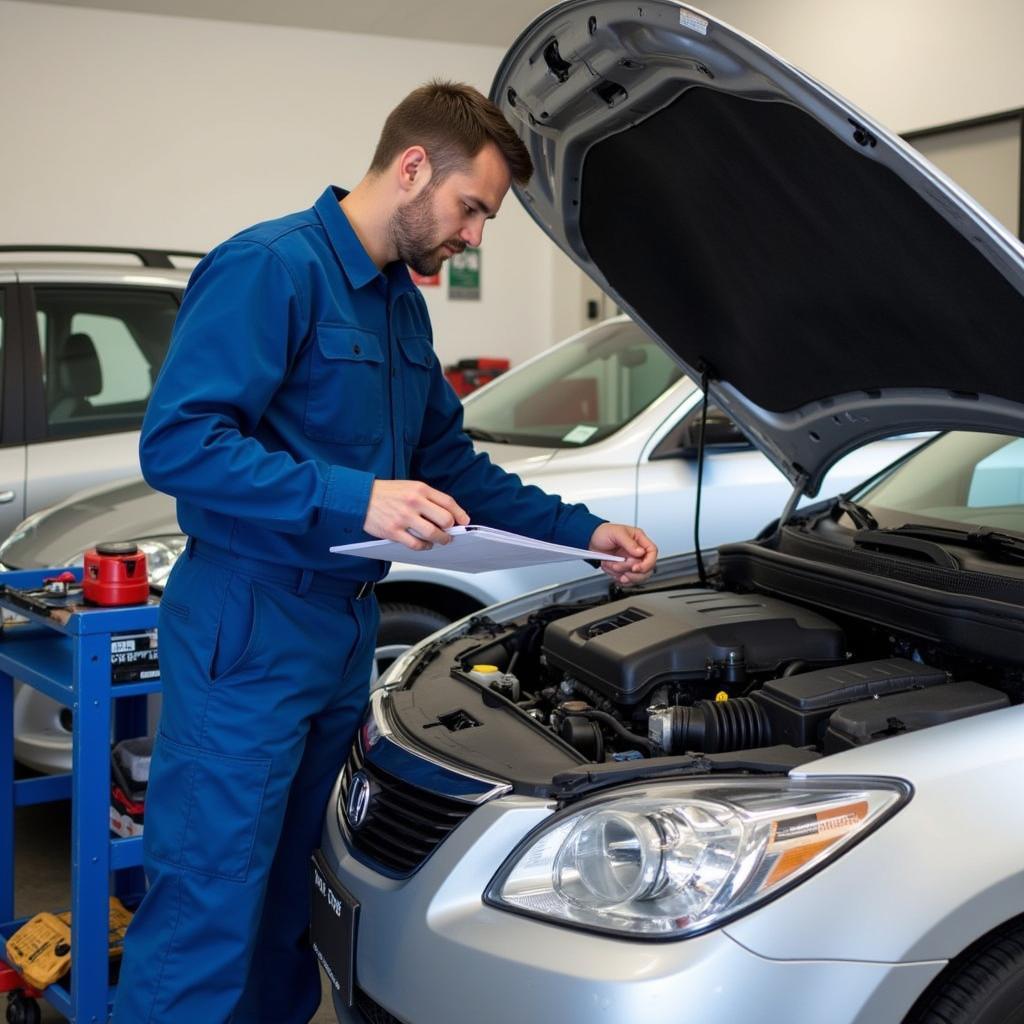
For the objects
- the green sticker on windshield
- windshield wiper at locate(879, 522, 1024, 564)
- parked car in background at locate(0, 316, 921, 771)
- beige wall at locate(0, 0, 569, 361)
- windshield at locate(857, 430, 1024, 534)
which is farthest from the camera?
beige wall at locate(0, 0, 569, 361)

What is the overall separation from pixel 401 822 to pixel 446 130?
1.04 meters

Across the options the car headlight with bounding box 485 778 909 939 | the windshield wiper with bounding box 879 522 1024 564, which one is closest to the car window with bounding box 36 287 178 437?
the windshield wiper with bounding box 879 522 1024 564

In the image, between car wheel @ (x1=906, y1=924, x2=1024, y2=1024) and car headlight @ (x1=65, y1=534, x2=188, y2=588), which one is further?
car headlight @ (x1=65, y1=534, x2=188, y2=588)

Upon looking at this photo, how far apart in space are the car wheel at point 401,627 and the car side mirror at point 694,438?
84 centimetres

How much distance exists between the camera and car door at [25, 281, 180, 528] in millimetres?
4156

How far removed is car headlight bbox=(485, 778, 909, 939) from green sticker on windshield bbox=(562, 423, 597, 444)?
2.36 m

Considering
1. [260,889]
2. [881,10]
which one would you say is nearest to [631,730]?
[260,889]

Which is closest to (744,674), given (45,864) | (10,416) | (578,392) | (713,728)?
(713,728)

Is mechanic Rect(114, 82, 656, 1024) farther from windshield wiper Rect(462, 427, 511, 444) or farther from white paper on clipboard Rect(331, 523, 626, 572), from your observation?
windshield wiper Rect(462, 427, 511, 444)

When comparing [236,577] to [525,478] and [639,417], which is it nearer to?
[525,478]

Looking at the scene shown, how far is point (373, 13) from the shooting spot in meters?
9.25

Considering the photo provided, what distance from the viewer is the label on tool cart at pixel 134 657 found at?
236cm

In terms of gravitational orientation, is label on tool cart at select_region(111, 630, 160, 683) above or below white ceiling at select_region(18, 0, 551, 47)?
below

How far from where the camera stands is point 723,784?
5.20ft
